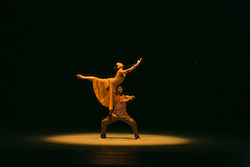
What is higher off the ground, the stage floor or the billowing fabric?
the billowing fabric

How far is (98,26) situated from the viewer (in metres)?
15.5

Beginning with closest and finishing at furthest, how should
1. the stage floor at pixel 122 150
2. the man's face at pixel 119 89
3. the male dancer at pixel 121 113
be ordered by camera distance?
the stage floor at pixel 122 150 < the male dancer at pixel 121 113 < the man's face at pixel 119 89

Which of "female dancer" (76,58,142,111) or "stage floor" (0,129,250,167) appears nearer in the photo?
"stage floor" (0,129,250,167)

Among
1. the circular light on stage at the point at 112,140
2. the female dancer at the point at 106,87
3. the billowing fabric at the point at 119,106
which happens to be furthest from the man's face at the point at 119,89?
the circular light on stage at the point at 112,140

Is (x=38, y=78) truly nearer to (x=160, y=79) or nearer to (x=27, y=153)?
(x=160, y=79)

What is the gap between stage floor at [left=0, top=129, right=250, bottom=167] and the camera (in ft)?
26.7

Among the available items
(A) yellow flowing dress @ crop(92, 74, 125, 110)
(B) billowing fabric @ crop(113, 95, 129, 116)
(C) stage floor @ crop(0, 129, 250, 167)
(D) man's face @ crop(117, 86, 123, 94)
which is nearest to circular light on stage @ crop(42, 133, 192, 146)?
(C) stage floor @ crop(0, 129, 250, 167)

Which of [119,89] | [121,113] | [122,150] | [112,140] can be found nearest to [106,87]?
[119,89]

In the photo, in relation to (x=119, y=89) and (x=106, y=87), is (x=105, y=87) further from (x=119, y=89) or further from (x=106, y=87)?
(x=119, y=89)

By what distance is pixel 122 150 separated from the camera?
381 inches

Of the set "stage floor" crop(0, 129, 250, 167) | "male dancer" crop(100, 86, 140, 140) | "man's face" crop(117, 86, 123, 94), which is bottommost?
"stage floor" crop(0, 129, 250, 167)

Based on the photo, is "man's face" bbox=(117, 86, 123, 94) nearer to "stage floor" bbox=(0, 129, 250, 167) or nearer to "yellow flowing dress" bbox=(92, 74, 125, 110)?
"yellow flowing dress" bbox=(92, 74, 125, 110)

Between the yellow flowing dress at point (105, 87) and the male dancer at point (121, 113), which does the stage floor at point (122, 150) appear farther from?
the yellow flowing dress at point (105, 87)

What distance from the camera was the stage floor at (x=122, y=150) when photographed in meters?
8.13
